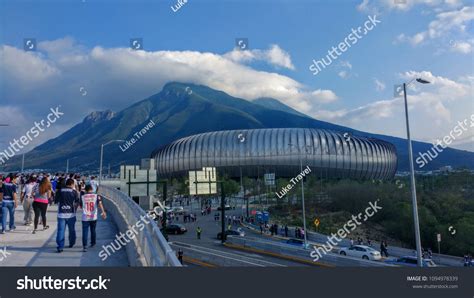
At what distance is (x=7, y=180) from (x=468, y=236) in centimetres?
4230

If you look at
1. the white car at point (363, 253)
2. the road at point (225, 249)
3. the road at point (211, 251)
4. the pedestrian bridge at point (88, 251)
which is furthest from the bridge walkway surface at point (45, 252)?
the white car at point (363, 253)

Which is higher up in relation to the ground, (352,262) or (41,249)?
(41,249)

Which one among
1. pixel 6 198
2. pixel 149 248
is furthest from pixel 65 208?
pixel 6 198

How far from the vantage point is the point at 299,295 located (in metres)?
6.48

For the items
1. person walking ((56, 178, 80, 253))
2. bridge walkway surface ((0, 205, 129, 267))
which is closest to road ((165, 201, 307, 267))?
bridge walkway surface ((0, 205, 129, 267))

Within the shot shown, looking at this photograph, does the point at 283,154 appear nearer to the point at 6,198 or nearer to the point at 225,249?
the point at 225,249

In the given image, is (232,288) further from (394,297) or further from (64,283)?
(394,297)

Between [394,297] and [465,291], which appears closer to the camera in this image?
[394,297]

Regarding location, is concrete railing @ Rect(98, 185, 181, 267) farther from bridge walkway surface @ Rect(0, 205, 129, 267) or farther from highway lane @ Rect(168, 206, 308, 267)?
highway lane @ Rect(168, 206, 308, 267)

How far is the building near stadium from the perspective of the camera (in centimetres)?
10938

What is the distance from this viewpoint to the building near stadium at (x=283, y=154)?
109 m

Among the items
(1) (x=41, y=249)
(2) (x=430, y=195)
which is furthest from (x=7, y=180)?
(2) (x=430, y=195)

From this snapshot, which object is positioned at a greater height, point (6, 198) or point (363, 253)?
point (6, 198)

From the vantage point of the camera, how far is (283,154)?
109m
